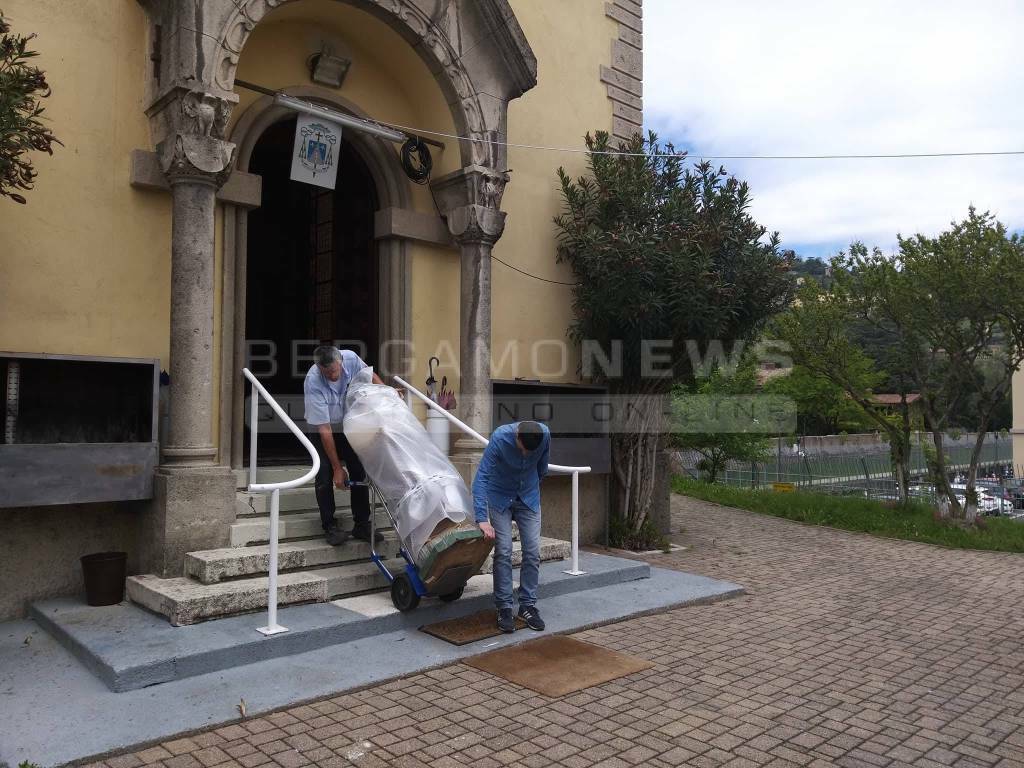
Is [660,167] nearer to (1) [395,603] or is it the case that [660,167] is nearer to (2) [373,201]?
(2) [373,201]

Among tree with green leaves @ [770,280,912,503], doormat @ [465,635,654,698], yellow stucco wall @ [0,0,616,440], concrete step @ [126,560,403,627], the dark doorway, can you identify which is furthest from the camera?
tree with green leaves @ [770,280,912,503]

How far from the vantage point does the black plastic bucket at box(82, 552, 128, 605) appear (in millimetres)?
5414

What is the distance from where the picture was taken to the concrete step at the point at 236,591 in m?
4.95

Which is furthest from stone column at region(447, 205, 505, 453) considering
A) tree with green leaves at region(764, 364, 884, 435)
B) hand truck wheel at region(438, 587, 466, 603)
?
tree with green leaves at region(764, 364, 884, 435)

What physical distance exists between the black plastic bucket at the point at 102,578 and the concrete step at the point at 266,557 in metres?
0.47

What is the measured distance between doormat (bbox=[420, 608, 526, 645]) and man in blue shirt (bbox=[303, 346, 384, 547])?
1077mm

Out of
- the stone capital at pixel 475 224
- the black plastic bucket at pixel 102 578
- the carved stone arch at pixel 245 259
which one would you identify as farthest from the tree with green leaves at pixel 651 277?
the black plastic bucket at pixel 102 578

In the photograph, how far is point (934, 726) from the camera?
158 inches

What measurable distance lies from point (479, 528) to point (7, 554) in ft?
10.9

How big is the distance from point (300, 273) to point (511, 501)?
524 cm

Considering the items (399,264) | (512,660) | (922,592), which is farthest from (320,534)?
(922,592)

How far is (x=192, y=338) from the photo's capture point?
5805 millimetres

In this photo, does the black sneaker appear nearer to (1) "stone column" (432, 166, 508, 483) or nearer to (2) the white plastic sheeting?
(2) the white plastic sheeting

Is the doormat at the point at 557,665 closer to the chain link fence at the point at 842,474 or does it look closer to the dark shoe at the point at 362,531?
the dark shoe at the point at 362,531
